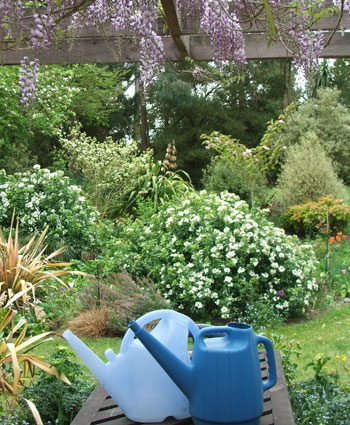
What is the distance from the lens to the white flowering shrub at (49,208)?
21.1 feet

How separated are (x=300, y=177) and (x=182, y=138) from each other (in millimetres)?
7638

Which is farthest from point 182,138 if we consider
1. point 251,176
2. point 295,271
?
point 295,271

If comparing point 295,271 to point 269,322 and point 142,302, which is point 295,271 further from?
point 142,302

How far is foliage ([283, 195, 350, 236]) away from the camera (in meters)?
8.14

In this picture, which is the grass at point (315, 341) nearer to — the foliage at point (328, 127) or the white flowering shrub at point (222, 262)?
the white flowering shrub at point (222, 262)

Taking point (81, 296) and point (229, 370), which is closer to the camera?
point (229, 370)

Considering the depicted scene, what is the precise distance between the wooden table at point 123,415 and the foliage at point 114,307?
8.79 ft

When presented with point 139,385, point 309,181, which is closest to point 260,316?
point 139,385

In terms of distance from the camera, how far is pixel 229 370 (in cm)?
132

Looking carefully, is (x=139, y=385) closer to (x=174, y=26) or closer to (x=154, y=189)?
(x=174, y=26)

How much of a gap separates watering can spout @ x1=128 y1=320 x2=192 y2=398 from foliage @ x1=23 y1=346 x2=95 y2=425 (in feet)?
3.36

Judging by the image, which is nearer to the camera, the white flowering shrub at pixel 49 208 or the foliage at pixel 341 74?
the white flowering shrub at pixel 49 208

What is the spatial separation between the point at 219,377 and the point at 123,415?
32 cm

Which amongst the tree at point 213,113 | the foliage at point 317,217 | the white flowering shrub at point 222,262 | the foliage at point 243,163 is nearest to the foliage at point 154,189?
the foliage at point 243,163
